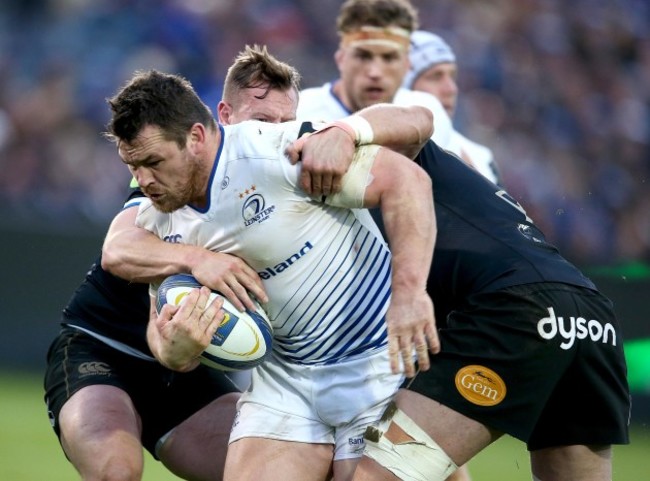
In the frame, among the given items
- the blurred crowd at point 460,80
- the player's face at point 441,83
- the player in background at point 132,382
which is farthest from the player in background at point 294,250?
the blurred crowd at point 460,80

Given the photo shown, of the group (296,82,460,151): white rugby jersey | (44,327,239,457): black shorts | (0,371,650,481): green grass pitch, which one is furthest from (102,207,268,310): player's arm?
(0,371,650,481): green grass pitch

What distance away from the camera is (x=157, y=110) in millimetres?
4672

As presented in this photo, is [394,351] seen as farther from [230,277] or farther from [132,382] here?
[132,382]

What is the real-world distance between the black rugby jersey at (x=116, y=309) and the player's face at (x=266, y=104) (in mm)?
983

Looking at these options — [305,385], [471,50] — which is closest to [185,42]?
[471,50]

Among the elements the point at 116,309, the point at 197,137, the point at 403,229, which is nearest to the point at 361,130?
the point at 403,229

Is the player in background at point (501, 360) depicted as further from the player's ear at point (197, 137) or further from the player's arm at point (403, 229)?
the player's ear at point (197, 137)

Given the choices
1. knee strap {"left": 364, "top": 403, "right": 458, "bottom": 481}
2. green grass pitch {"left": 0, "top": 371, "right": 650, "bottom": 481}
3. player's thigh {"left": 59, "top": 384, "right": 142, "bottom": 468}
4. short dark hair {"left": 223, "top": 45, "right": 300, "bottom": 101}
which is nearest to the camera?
knee strap {"left": 364, "top": 403, "right": 458, "bottom": 481}

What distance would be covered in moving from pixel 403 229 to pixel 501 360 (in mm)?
610

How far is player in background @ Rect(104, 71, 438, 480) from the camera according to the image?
4598mm

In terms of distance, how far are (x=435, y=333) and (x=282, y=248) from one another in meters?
0.77

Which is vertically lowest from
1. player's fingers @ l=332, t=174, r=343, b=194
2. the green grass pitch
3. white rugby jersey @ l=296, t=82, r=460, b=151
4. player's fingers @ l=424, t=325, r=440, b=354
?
the green grass pitch

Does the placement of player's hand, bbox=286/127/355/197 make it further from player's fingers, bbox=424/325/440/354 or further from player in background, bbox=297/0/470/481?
player in background, bbox=297/0/470/481

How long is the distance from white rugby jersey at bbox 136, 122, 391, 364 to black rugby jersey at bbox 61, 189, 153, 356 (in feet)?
2.67
